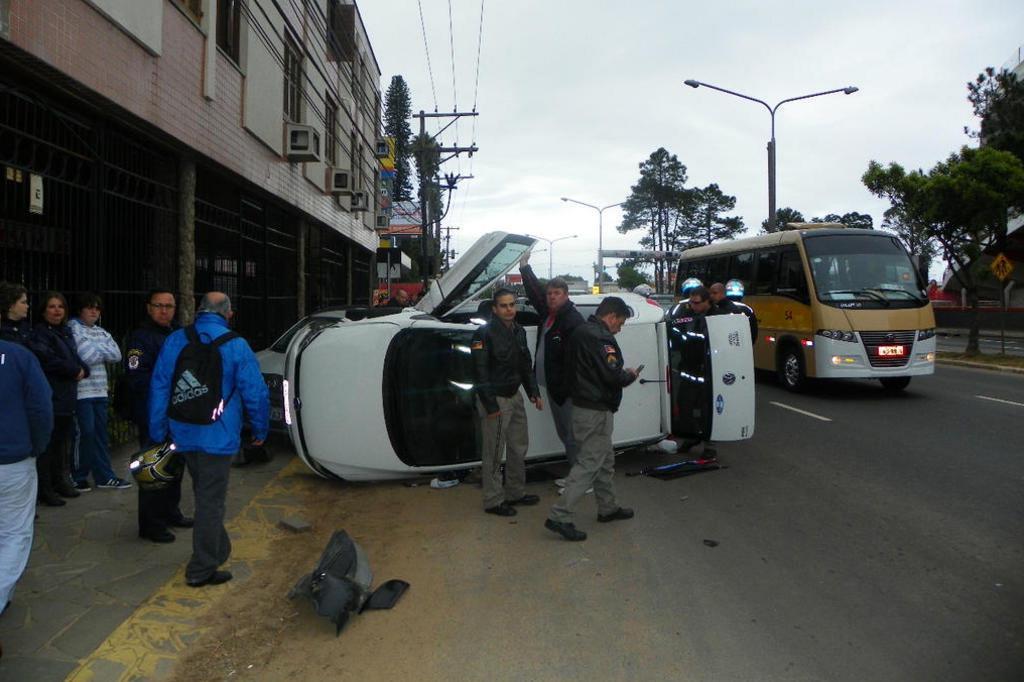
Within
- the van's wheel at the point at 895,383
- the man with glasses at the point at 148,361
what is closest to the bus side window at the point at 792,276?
the van's wheel at the point at 895,383

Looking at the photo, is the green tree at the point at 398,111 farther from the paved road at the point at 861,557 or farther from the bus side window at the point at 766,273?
the paved road at the point at 861,557

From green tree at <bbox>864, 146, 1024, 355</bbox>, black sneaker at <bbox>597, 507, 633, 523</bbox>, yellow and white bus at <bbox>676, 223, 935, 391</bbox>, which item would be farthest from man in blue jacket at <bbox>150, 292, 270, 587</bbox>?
green tree at <bbox>864, 146, 1024, 355</bbox>

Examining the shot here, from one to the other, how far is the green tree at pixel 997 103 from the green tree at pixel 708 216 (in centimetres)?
3269

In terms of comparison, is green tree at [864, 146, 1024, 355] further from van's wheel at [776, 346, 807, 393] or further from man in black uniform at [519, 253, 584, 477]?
man in black uniform at [519, 253, 584, 477]

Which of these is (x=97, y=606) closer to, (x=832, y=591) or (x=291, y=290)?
(x=832, y=591)

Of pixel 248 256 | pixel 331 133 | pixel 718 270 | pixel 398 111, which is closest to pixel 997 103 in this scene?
pixel 718 270

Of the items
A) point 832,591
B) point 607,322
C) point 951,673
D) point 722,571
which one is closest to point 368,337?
point 607,322

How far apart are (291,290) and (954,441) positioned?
1365cm

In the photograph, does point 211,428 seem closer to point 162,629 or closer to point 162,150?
point 162,629

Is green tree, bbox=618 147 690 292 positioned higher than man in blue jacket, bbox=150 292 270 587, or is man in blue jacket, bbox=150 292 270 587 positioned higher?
green tree, bbox=618 147 690 292

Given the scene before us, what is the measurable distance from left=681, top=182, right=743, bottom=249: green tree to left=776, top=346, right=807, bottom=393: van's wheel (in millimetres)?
55519

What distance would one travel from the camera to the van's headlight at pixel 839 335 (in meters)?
11.8

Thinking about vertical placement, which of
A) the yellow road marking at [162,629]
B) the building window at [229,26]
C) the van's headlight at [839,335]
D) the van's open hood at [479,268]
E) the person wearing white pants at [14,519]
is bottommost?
the yellow road marking at [162,629]

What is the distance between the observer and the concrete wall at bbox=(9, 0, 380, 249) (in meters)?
6.71
